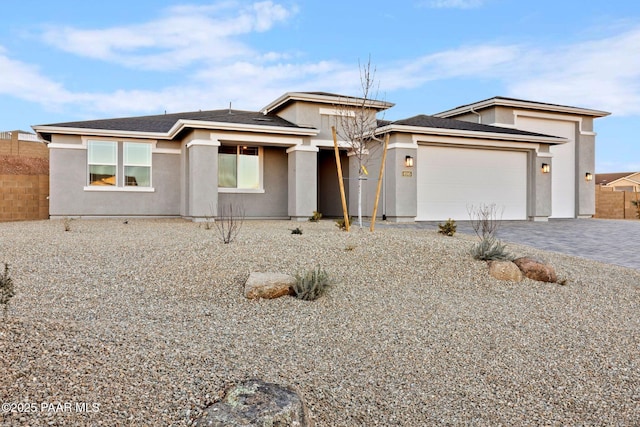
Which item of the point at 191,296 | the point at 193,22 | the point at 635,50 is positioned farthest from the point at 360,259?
the point at 635,50

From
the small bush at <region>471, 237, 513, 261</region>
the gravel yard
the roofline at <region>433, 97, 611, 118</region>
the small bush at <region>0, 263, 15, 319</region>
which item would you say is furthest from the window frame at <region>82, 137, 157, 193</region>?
the roofline at <region>433, 97, 611, 118</region>

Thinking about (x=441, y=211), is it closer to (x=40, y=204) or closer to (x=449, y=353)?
(x=449, y=353)

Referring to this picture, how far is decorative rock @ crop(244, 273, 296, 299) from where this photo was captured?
205 inches

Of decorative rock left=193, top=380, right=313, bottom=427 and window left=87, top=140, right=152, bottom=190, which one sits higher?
window left=87, top=140, right=152, bottom=190

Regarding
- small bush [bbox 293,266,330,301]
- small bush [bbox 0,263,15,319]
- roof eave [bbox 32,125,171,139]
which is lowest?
small bush [bbox 293,266,330,301]

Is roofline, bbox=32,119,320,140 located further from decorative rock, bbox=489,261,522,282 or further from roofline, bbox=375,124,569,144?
decorative rock, bbox=489,261,522,282

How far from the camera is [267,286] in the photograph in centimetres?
524

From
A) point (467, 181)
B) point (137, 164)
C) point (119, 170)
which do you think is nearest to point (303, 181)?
point (137, 164)

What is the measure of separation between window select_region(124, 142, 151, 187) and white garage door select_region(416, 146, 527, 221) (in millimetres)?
9731

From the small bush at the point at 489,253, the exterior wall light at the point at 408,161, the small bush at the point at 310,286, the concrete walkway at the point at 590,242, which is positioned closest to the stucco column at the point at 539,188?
the concrete walkway at the point at 590,242

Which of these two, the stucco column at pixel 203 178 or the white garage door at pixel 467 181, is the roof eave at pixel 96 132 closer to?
the stucco column at pixel 203 178

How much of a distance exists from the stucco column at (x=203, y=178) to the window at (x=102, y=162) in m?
3.39

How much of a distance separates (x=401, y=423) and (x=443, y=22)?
41.8ft

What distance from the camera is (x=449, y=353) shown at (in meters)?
3.94
